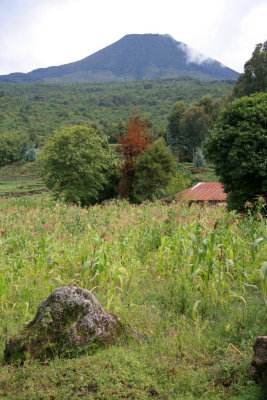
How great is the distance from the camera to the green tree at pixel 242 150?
1194cm

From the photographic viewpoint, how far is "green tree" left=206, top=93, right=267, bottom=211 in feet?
39.2

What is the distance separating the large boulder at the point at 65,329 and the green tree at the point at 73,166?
79.2ft

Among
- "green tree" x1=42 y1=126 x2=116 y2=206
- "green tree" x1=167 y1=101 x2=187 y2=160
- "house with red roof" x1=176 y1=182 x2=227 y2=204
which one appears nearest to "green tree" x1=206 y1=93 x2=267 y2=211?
"house with red roof" x1=176 y1=182 x2=227 y2=204

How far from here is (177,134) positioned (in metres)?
62.7

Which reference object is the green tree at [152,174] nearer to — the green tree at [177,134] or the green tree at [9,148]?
the green tree at [177,134]

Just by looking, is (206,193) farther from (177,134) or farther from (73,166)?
(177,134)

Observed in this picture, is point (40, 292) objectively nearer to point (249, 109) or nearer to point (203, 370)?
point (203, 370)

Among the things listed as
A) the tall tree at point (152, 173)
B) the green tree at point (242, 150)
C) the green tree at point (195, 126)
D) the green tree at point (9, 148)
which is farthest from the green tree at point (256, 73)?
the green tree at point (9, 148)

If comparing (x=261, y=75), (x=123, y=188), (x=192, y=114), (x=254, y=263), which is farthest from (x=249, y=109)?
(x=192, y=114)

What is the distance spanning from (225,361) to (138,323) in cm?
133

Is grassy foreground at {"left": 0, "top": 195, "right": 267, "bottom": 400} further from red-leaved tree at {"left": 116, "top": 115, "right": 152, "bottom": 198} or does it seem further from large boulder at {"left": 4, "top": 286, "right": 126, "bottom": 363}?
red-leaved tree at {"left": 116, "top": 115, "right": 152, "bottom": 198}

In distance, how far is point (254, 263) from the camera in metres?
5.86

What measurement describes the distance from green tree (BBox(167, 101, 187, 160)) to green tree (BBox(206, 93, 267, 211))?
1881 inches

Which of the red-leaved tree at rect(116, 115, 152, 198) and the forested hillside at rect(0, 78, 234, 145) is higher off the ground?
the forested hillside at rect(0, 78, 234, 145)
